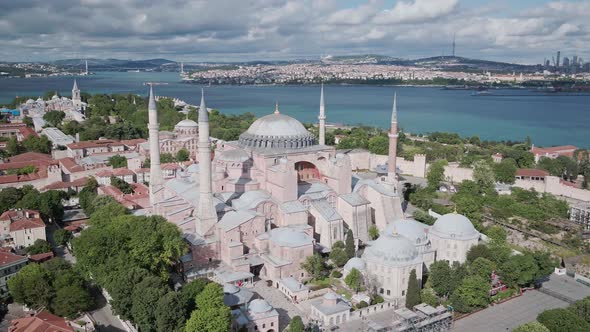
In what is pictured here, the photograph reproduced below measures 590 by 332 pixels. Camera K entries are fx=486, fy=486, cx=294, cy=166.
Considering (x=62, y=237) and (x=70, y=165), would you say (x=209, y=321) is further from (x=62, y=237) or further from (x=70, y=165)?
(x=70, y=165)

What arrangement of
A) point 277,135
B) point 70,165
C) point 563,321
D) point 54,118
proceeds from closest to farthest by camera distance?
point 563,321, point 277,135, point 70,165, point 54,118

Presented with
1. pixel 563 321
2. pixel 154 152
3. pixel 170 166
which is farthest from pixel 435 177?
pixel 154 152

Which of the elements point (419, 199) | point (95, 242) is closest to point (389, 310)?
point (95, 242)

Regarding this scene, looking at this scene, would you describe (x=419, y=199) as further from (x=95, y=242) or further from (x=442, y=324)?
(x=95, y=242)

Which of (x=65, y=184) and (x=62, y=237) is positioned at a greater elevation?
(x=65, y=184)

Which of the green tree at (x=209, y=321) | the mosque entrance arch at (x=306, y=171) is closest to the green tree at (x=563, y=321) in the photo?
the green tree at (x=209, y=321)

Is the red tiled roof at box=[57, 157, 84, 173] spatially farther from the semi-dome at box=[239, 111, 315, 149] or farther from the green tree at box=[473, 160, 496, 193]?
the green tree at box=[473, 160, 496, 193]

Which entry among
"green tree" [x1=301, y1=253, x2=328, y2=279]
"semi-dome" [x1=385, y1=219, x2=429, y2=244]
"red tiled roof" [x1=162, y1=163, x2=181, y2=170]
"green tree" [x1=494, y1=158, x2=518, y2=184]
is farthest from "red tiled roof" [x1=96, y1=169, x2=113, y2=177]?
"green tree" [x1=494, y1=158, x2=518, y2=184]
